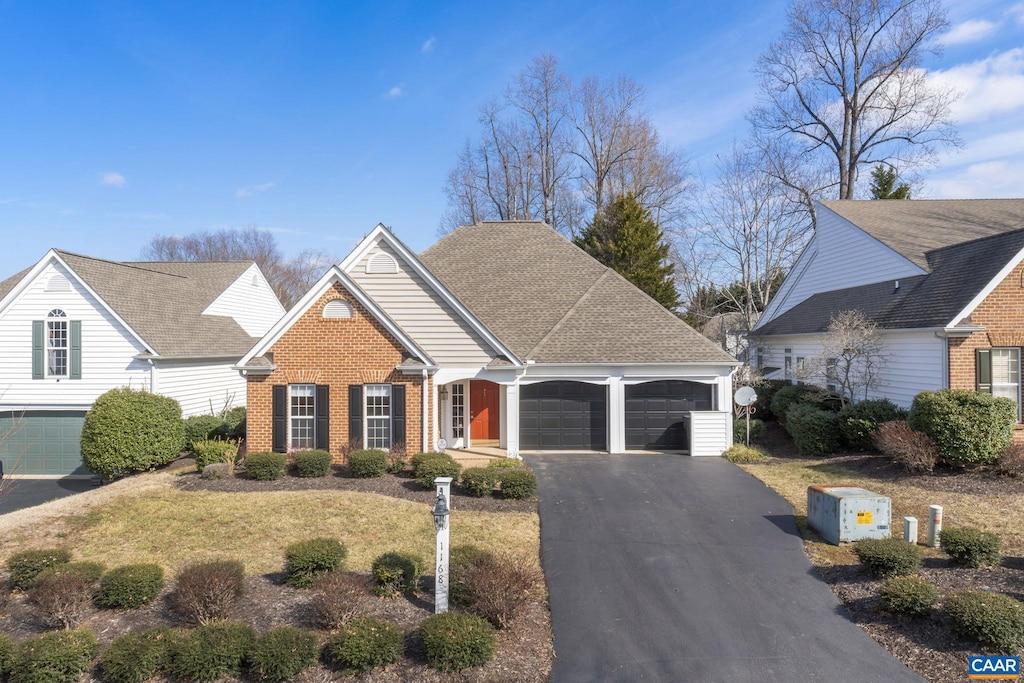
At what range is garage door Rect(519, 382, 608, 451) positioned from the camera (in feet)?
61.3

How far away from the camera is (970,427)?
1383cm

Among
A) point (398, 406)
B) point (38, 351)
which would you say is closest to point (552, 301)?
point (398, 406)

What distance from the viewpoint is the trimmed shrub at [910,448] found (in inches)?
552

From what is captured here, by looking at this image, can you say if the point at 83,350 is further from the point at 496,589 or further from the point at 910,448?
the point at 910,448

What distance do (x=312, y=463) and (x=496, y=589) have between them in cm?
837

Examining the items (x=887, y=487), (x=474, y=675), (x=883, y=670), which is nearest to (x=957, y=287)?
(x=887, y=487)

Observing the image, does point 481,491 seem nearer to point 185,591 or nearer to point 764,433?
point 185,591

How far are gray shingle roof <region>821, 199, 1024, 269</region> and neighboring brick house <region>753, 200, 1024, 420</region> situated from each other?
0.13 feet

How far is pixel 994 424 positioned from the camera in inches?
544

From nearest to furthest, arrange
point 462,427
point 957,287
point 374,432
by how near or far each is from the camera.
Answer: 1. point 374,432
2. point 957,287
3. point 462,427

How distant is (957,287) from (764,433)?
25.8 feet

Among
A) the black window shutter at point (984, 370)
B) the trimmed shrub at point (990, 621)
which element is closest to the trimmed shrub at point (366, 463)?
the trimmed shrub at point (990, 621)

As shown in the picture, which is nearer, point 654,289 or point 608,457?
point 608,457

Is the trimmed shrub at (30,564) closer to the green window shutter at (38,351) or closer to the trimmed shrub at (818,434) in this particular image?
the green window shutter at (38,351)
